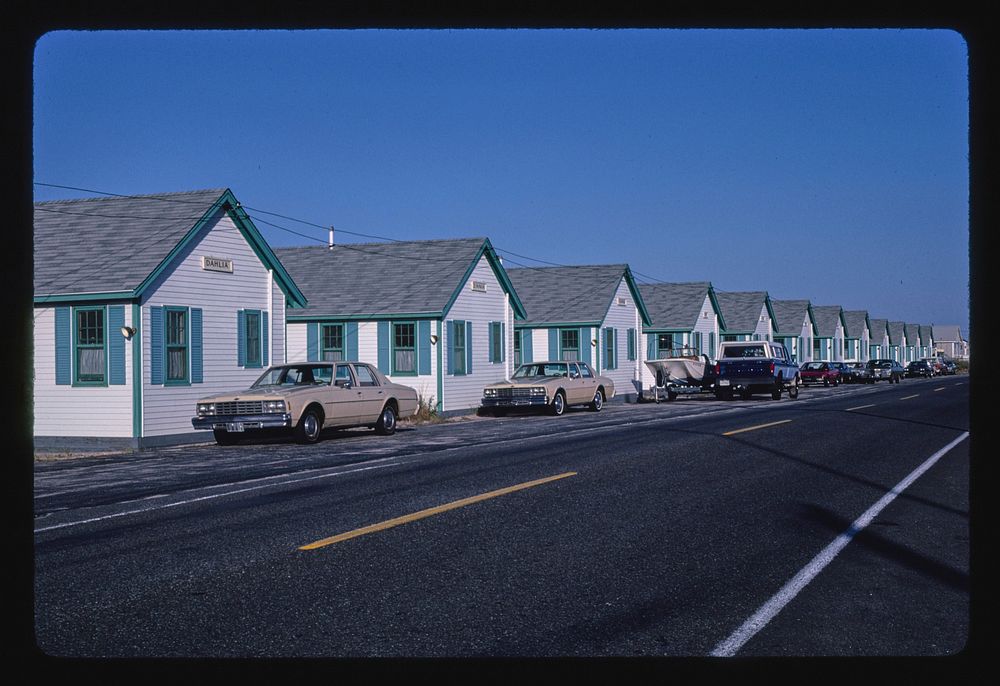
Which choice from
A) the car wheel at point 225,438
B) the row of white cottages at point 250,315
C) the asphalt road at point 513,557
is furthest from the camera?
the row of white cottages at point 250,315

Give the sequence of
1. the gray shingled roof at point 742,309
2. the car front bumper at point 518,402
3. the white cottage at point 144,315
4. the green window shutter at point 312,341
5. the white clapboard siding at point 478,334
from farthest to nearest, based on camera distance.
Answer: the gray shingled roof at point 742,309
the green window shutter at point 312,341
the white clapboard siding at point 478,334
the car front bumper at point 518,402
the white cottage at point 144,315

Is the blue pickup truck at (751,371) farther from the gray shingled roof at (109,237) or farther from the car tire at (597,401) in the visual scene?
the gray shingled roof at (109,237)

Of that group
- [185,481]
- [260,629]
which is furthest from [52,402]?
[260,629]

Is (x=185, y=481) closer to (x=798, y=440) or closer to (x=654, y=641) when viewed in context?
(x=654, y=641)

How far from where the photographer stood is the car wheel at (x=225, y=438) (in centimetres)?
2142

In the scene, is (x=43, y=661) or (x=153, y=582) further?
(x=153, y=582)

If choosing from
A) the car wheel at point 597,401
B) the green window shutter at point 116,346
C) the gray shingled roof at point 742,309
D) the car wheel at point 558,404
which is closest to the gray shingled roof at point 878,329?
the gray shingled roof at point 742,309

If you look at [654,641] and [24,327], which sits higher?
[24,327]

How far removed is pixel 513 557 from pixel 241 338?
64.3 feet

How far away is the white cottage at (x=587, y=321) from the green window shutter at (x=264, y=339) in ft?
59.8

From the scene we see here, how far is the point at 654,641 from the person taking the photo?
18.4 ft

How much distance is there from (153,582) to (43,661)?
501 centimetres

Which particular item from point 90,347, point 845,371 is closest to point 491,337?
point 90,347

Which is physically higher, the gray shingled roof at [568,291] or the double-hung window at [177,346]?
the gray shingled roof at [568,291]
